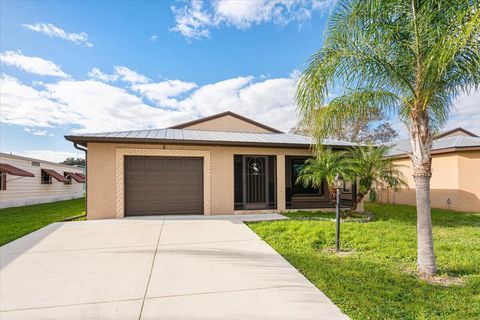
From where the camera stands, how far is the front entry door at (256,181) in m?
11.7

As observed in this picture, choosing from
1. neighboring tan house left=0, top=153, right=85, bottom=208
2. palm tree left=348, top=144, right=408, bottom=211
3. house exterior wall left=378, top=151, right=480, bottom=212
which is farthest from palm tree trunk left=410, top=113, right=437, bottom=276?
neighboring tan house left=0, top=153, right=85, bottom=208

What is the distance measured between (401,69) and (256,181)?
326 inches

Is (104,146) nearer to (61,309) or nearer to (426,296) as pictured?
(61,309)

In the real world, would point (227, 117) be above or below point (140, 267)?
above

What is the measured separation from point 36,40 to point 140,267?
10375mm

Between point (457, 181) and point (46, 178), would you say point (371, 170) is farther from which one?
point (46, 178)

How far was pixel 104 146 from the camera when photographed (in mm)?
9656

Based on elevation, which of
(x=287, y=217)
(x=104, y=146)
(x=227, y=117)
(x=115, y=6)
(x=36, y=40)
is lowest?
(x=287, y=217)

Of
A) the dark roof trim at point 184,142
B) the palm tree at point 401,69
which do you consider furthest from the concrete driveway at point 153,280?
the dark roof trim at point 184,142

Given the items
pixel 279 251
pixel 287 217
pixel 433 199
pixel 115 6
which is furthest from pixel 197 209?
pixel 433 199

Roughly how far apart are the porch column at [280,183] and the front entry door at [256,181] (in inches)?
28.1

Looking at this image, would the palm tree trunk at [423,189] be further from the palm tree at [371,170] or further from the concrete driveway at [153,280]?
the palm tree at [371,170]

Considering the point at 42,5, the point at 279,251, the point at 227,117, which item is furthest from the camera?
the point at 227,117

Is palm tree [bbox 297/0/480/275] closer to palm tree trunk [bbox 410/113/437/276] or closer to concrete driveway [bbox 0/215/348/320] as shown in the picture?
palm tree trunk [bbox 410/113/437/276]
